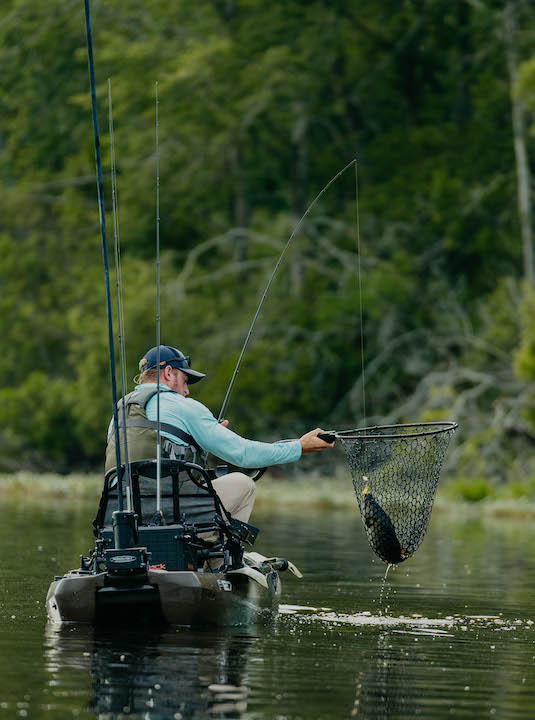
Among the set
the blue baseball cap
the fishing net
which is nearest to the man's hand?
the fishing net

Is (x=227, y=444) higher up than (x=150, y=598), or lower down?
higher up

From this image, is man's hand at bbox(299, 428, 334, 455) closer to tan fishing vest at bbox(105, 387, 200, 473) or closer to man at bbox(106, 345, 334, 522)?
man at bbox(106, 345, 334, 522)

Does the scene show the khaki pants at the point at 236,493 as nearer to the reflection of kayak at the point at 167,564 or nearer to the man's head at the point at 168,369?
the reflection of kayak at the point at 167,564

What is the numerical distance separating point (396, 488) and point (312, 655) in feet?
7.25

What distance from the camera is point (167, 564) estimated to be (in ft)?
28.0

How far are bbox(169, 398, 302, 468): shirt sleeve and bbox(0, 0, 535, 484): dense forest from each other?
1900 centimetres

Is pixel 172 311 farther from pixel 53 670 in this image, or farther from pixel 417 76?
pixel 53 670

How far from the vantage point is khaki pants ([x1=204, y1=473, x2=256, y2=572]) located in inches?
369

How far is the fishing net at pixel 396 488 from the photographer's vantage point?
30.9 feet

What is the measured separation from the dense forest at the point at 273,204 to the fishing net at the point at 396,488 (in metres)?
18.0

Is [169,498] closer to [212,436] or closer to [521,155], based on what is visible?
[212,436]

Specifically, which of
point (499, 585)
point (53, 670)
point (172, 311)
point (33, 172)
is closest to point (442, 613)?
point (499, 585)

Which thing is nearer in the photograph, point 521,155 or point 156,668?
point 156,668

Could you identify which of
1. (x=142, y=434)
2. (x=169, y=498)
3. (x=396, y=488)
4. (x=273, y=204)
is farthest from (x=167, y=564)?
(x=273, y=204)
